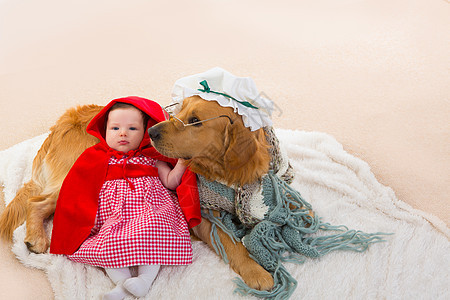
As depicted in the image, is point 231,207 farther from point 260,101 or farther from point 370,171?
point 370,171

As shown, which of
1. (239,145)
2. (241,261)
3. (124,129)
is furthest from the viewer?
(124,129)

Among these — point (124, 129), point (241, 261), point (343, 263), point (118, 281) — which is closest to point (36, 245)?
point (118, 281)

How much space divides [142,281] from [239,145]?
0.55 meters

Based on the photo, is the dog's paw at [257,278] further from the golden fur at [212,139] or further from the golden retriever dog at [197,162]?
the golden fur at [212,139]

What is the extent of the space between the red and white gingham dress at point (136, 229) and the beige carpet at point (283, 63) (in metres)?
1.10

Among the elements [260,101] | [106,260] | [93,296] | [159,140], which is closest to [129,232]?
[106,260]

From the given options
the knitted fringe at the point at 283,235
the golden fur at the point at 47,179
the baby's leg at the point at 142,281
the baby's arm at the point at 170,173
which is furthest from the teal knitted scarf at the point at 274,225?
the golden fur at the point at 47,179

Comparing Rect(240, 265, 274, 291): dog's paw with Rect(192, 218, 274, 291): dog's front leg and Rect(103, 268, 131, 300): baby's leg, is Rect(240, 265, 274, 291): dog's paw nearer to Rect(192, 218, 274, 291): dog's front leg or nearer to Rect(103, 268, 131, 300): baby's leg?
Rect(192, 218, 274, 291): dog's front leg

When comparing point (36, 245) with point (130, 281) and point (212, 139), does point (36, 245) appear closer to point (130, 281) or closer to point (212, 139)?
point (130, 281)

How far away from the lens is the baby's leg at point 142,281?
1.49 meters

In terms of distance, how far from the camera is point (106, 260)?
5.03 ft

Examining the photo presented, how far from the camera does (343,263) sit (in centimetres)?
165

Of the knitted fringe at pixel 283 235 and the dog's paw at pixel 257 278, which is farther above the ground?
the knitted fringe at pixel 283 235

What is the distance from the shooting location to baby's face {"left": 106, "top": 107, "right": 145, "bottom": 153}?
1817 mm
